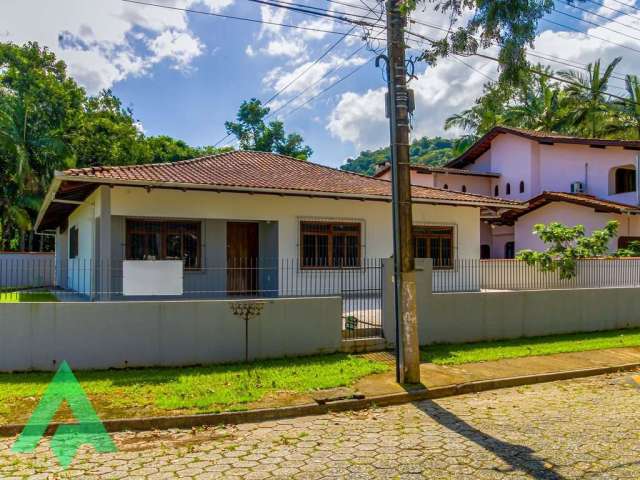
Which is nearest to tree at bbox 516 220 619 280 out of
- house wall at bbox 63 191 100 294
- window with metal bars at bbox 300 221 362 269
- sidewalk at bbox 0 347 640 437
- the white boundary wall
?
the white boundary wall

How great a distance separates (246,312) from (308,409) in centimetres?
273

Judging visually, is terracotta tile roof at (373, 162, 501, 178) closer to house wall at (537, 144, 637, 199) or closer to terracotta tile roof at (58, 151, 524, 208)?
house wall at (537, 144, 637, 199)

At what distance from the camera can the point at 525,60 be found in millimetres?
7406

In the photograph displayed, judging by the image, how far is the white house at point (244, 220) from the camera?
12.4 metres

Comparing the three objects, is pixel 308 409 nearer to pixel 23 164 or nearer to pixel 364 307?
pixel 364 307

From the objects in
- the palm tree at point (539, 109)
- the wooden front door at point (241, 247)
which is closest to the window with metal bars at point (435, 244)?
the wooden front door at point (241, 247)

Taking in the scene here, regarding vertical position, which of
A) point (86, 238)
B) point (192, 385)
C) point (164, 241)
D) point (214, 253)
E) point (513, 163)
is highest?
point (513, 163)

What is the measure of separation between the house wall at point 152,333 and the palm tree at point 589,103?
97.1 feet

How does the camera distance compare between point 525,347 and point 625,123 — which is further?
point 625,123

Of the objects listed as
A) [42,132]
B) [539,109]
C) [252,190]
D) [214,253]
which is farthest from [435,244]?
[539,109]

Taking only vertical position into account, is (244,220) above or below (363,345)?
above

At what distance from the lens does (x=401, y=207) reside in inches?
294

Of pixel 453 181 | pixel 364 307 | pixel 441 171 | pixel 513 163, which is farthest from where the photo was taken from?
pixel 453 181
